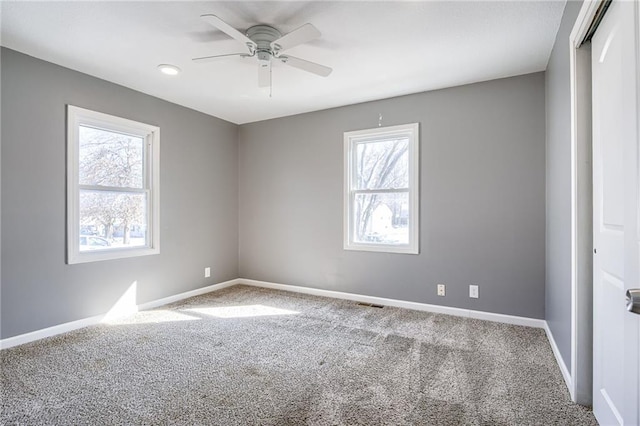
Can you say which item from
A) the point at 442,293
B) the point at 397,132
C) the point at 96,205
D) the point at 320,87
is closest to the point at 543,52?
the point at 397,132

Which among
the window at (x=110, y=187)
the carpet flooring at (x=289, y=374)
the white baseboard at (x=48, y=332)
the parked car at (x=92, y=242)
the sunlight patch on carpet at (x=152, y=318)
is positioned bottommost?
the carpet flooring at (x=289, y=374)

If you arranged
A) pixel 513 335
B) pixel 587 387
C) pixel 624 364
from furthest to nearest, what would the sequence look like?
pixel 513 335, pixel 587 387, pixel 624 364

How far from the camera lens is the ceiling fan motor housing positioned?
236 centimetres

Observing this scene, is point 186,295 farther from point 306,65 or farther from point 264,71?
point 306,65

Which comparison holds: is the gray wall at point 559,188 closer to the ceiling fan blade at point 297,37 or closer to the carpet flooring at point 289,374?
the carpet flooring at point 289,374

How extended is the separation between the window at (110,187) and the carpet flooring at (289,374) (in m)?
0.83

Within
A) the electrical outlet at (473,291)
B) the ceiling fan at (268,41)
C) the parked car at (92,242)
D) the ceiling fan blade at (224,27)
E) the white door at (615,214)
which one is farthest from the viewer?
the electrical outlet at (473,291)

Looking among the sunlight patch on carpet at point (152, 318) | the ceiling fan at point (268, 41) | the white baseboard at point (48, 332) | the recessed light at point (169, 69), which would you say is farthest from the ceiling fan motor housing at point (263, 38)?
the white baseboard at point (48, 332)

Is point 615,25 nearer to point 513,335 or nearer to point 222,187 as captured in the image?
point 513,335

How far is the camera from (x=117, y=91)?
3471 millimetres

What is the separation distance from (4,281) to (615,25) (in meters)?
4.32

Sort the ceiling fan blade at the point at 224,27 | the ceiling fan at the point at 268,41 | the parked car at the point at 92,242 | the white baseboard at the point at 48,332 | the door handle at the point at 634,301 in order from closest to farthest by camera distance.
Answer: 1. the door handle at the point at 634,301
2. the ceiling fan blade at the point at 224,27
3. the ceiling fan at the point at 268,41
4. the white baseboard at the point at 48,332
5. the parked car at the point at 92,242

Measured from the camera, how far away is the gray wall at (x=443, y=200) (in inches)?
125

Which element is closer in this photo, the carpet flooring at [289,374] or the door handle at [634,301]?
the door handle at [634,301]
